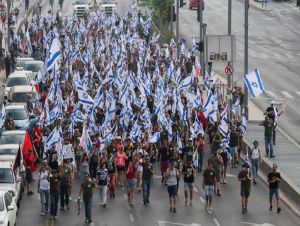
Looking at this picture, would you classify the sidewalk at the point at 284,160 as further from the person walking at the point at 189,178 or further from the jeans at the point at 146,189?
the jeans at the point at 146,189

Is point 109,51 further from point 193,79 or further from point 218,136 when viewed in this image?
point 218,136

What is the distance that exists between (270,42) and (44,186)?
5213cm

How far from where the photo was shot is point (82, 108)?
46.0 meters

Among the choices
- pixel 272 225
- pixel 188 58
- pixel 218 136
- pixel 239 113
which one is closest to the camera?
pixel 272 225

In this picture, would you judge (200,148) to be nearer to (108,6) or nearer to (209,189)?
(209,189)

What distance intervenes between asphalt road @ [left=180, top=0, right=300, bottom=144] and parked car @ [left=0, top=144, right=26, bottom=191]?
1252 cm

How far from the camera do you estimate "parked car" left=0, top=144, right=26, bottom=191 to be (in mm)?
→ 38469

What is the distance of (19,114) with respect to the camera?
4819 cm

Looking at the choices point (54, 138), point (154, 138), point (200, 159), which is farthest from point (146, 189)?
point (200, 159)

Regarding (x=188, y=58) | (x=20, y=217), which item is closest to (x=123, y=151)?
(x=20, y=217)

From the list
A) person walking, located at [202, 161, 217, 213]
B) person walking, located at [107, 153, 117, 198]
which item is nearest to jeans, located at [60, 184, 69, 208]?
person walking, located at [107, 153, 117, 198]

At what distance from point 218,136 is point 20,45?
3005 cm

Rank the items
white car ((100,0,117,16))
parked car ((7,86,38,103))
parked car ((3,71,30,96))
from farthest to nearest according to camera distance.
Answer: white car ((100,0,117,16)), parked car ((3,71,30,96)), parked car ((7,86,38,103))

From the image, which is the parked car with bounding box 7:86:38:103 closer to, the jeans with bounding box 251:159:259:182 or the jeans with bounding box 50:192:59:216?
the jeans with bounding box 251:159:259:182
